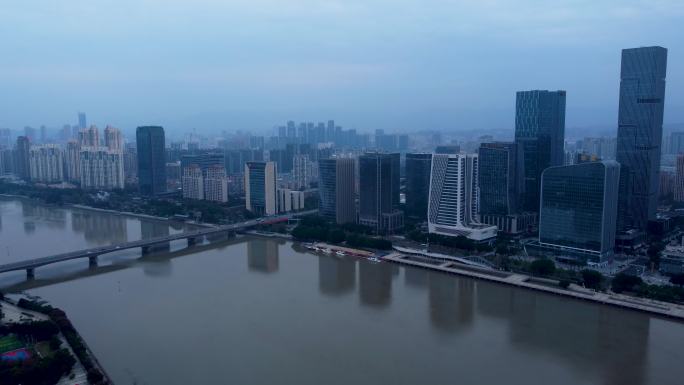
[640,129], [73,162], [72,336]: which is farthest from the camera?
[73,162]

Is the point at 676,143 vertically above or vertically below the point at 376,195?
above

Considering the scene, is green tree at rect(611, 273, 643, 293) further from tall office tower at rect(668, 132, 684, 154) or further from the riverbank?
tall office tower at rect(668, 132, 684, 154)

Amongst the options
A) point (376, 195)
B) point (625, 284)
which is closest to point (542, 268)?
point (625, 284)

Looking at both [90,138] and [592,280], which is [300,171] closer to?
[90,138]

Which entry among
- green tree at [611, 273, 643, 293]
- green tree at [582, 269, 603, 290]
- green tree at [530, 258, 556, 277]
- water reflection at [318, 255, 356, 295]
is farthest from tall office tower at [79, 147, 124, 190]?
green tree at [611, 273, 643, 293]

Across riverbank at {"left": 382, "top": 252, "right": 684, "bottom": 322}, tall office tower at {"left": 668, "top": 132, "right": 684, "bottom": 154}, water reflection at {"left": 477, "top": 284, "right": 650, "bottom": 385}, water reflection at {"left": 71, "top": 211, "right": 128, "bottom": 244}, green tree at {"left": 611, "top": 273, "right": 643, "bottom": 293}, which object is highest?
tall office tower at {"left": 668, "top": 132, "right": 684, "bottom": 154}

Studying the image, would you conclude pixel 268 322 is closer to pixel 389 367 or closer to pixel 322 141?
pixel 389 367

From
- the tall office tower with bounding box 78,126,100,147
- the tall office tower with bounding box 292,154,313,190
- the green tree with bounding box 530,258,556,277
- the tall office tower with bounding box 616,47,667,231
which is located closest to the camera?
the green tree with bounding box 530,258,556,277
